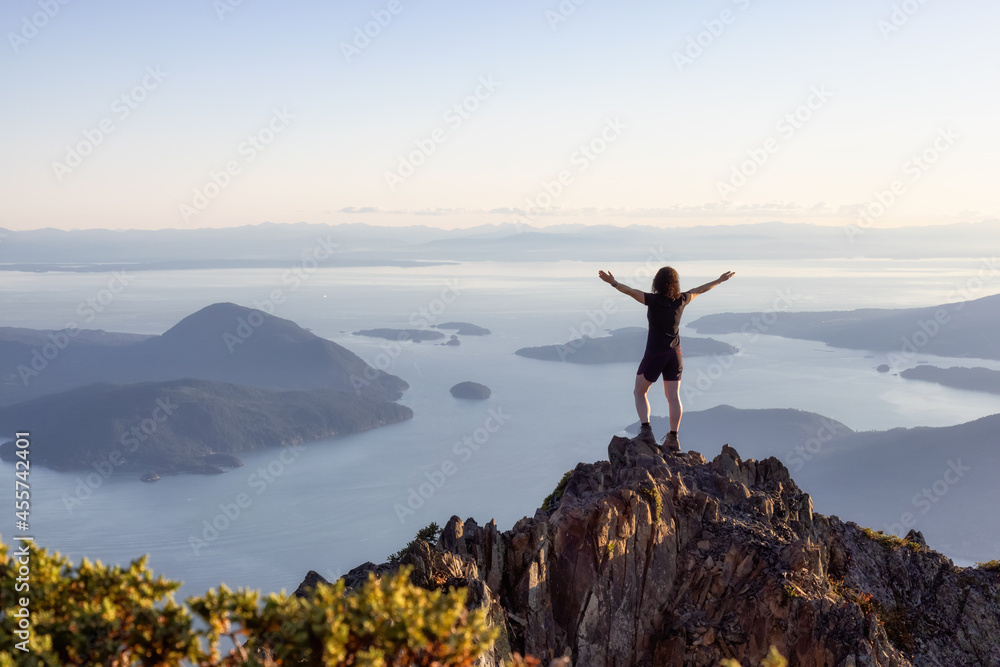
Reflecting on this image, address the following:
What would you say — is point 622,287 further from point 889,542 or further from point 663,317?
point 889,542

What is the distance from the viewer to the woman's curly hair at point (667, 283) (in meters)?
15.0

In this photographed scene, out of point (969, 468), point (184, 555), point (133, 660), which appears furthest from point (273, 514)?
point (133, 660)

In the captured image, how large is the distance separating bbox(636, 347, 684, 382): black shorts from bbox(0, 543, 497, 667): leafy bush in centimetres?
988

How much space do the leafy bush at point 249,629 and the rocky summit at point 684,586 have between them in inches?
236

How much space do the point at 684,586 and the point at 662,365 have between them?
15.5ft

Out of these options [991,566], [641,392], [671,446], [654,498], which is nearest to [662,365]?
[641,392]

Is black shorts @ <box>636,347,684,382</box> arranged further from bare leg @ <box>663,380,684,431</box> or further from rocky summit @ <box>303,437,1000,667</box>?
rocky summit @ <box>303,437,1000,667</box>

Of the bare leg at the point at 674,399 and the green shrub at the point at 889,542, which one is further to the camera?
the green shrub at the point at 889,542

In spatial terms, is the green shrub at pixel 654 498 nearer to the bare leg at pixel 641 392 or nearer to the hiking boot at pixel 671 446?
the bare leg at pixel 641 392

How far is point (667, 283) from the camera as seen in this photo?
1499cm

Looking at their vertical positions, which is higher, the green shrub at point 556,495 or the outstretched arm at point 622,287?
the outstretched arm at point 622,287

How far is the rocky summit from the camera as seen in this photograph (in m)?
13.2

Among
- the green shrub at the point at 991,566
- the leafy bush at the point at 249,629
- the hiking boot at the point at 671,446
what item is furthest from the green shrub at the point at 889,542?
the leafy bush at the point at 249,629

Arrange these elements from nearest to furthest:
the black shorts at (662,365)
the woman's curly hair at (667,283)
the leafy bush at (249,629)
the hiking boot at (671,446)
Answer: the leafy bush at (249,629)
the woman's curly hair at (667,283)
the black shorts at (662,365)
the hiking boot at (671,446)
